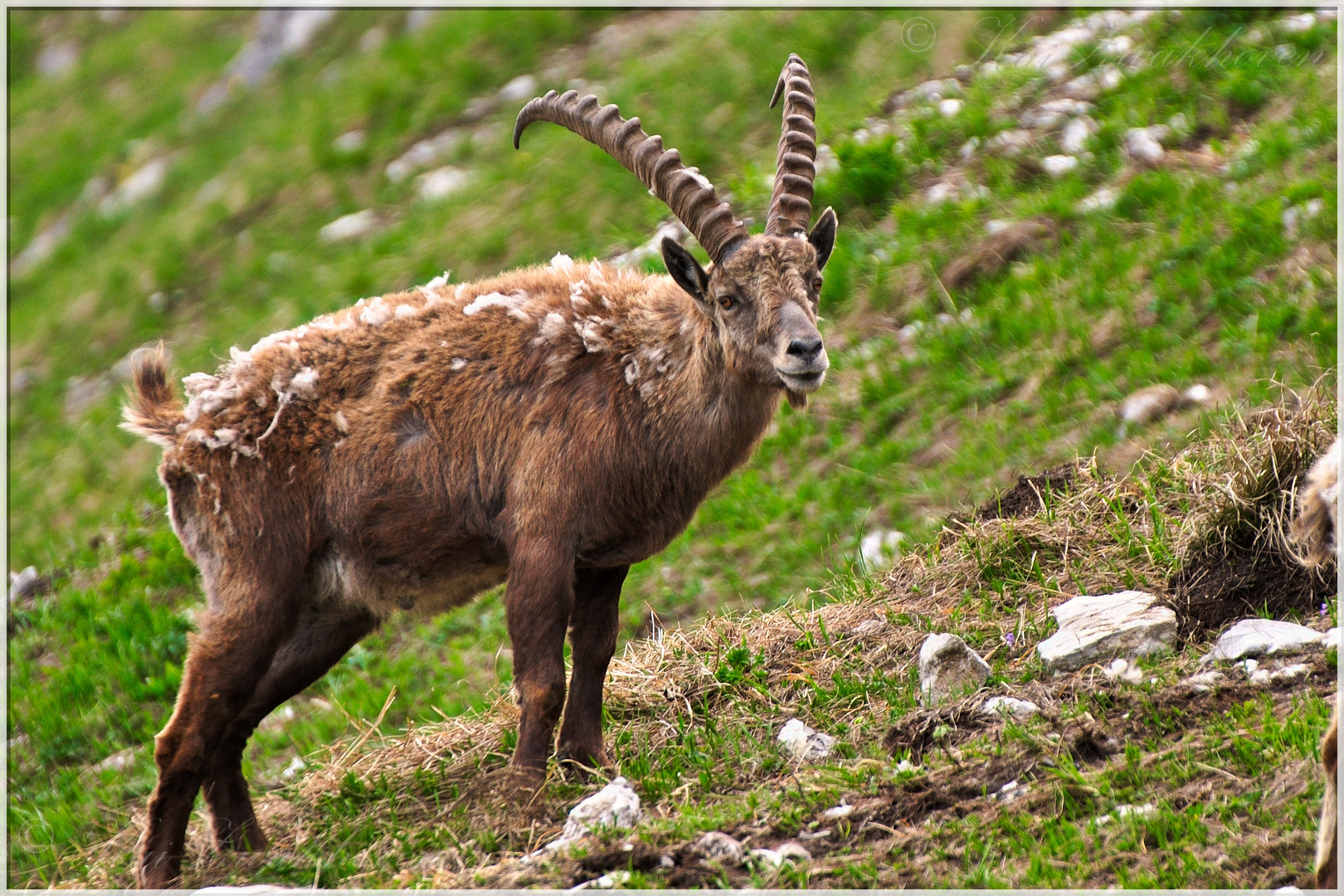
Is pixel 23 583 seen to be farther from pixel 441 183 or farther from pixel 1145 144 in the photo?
pixel 1145 144

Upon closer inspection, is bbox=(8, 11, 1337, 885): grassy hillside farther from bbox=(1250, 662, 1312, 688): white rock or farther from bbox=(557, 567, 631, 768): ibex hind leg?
bbox=(557, 567, 631, 768): ibex hind leg

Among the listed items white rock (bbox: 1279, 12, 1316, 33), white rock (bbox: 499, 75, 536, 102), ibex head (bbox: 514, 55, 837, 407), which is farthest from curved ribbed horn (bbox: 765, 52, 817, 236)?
white rock (bbox: 499, 75, 536, 102)

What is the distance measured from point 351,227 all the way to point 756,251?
36.6ft

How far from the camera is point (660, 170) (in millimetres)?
5809

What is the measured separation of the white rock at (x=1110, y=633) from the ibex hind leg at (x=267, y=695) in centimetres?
317

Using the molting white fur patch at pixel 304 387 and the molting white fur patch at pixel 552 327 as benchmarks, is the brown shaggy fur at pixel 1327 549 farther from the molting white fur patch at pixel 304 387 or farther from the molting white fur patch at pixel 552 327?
the molting white fur patch at pixel 304 387

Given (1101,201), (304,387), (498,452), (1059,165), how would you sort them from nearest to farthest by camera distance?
(498,452) → (304,387) → (1101,201) → (1059,165)

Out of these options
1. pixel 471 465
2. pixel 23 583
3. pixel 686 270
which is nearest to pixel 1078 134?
pixel 686 270

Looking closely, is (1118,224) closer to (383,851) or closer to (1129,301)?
(1129,301)

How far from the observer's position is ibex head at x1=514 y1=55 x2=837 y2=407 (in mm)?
5441

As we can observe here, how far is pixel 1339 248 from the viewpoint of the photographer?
27.4 ft

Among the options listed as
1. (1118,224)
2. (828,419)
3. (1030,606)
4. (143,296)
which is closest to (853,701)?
(1030,606)

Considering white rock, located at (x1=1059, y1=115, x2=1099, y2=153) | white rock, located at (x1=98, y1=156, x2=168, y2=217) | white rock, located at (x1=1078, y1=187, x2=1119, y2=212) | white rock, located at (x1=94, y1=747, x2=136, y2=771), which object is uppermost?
white rock, located at (x1=98, y1=156, x2=168, y2=217)

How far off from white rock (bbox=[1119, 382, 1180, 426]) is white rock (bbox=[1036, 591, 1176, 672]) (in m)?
2.93
